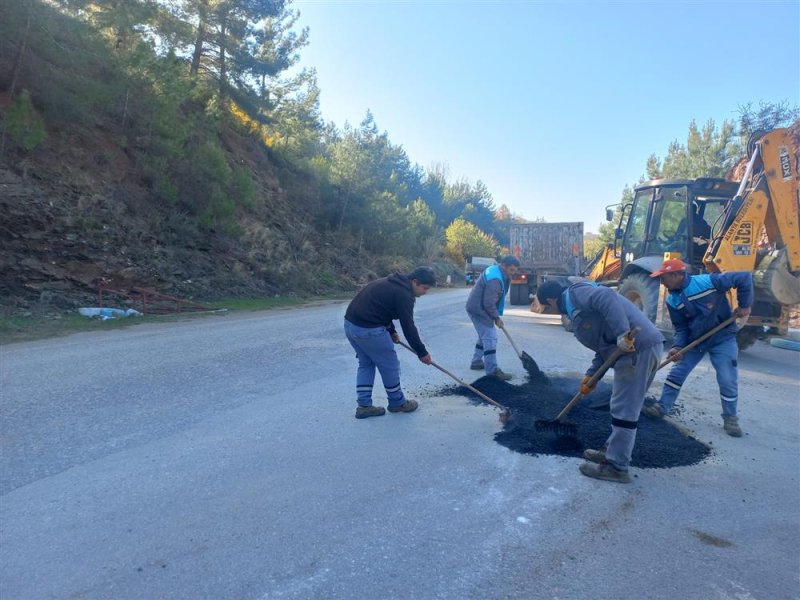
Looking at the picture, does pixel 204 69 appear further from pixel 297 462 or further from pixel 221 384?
pixel 297 462

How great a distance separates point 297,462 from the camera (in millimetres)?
4074

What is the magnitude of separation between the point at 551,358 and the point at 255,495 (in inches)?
238

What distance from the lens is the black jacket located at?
16.9 feet

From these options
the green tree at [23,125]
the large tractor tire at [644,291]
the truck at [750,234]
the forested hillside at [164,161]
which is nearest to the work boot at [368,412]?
the large tractor tire at [644,291]

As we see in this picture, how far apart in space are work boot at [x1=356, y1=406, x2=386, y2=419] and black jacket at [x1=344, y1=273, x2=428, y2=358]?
0.69 meters

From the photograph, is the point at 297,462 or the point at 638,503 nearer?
the point at 638,503

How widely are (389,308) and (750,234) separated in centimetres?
613

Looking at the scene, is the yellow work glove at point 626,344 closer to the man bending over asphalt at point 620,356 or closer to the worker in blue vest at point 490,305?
the man bending over asphalt at point 620,356

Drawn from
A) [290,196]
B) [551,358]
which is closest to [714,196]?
[551,358]

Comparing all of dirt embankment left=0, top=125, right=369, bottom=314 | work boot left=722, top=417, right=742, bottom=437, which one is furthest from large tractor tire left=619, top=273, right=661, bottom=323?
dirt embankment left=0, top=125, right=369, bottom=314

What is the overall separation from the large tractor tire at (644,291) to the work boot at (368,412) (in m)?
5.43

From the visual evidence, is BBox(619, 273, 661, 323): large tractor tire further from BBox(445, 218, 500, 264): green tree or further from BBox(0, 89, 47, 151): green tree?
BBox(445, 218, 500, 264): green tree

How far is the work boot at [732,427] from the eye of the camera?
5.02 m

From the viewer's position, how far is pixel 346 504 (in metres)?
3.42
